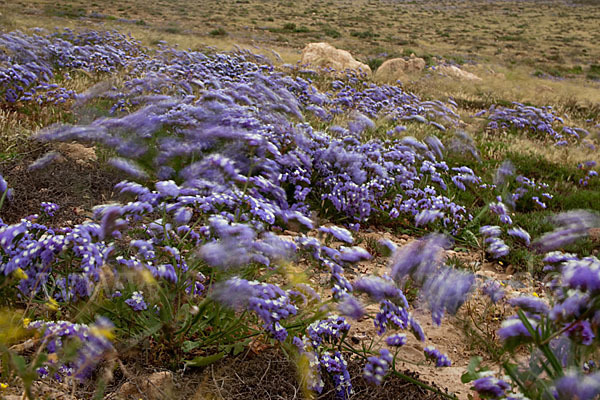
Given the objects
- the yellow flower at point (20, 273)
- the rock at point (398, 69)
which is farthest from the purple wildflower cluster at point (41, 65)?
the rock at point (398, 69)

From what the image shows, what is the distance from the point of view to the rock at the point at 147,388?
6.34 ft

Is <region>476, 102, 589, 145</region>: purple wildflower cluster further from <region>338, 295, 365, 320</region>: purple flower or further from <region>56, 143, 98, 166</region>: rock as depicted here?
<region>338, 295, 365, 320</region>: purple flower

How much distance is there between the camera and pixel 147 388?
1965 millimetres

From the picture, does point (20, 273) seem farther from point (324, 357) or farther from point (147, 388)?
point (324, 357)

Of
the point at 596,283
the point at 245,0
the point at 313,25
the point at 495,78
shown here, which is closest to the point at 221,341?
the point at 596,283

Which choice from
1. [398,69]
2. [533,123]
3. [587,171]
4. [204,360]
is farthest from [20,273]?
[398,69]

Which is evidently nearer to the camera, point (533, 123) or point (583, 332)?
point (583, 332)

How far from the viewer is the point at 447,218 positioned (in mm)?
4156

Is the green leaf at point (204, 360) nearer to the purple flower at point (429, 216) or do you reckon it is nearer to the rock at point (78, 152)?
the purple flower at point (429, 216)

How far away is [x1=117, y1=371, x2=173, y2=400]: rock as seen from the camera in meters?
1.93

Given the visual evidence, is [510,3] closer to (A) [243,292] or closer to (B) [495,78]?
(B) [495,78]

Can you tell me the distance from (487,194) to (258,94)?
292 cm

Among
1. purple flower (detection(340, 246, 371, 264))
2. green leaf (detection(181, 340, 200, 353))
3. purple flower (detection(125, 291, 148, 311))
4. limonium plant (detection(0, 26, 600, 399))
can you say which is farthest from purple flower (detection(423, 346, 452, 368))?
purple flower (detection(125, 291, 148, 311))

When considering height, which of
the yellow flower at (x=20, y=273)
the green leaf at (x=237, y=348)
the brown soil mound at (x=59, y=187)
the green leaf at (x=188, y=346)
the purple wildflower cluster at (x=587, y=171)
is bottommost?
the purple wildflower cluster at (x=587, y=171)
